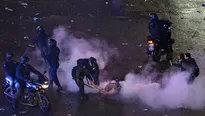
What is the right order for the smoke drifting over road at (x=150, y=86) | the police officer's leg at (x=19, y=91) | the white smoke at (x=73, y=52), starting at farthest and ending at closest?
the white smoke at (x=73, y=52) → the smoke drifting over road at (x=150, y=86) → the police officer's leg at (x=19, y=91)

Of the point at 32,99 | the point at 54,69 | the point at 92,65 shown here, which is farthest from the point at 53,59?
the point at 32,99

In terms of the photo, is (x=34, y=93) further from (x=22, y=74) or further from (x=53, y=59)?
(x=53, y=59)

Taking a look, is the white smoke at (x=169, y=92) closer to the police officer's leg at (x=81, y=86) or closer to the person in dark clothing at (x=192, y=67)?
the person in dark clothing at (x=192, y=67)

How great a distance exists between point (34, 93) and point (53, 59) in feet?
4.13

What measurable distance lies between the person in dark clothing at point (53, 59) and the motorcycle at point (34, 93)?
927mm

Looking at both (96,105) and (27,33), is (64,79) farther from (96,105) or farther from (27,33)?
(27,33)

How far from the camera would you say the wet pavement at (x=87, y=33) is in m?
9.09

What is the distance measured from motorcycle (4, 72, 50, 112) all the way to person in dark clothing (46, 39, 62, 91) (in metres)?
0.93

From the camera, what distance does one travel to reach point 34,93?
877 cm

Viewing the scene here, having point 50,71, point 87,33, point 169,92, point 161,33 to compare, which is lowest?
point 169,92

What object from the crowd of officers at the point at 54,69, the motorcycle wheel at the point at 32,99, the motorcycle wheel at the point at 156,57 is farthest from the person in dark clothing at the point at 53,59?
the motorcycle wheel at the point at 156,57

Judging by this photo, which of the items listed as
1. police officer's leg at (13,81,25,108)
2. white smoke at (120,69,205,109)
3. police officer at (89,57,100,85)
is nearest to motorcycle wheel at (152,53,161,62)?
white smoke at (120,69,205,109)

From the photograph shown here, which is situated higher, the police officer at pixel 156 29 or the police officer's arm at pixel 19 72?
the police officer at pixel 156 29

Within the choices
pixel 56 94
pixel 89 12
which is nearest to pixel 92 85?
pixel 56 94
